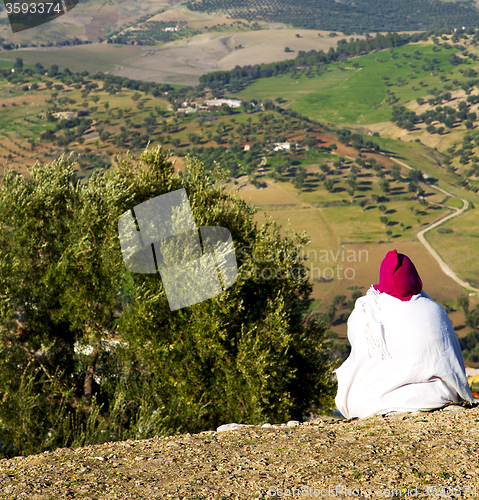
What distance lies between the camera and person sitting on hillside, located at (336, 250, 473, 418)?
15.5 ft

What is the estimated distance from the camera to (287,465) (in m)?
5.00

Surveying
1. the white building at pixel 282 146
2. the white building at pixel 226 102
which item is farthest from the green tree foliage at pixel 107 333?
the white building at pixel 226 102

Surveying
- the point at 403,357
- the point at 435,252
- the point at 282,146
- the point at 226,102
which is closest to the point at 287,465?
the point at 403,357

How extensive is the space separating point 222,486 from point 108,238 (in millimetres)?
8328

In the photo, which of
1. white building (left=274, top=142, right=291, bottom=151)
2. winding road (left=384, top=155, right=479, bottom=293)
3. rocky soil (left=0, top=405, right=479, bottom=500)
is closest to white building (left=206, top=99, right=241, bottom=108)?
white building (left=274, top=142, right=291, bottom=151)

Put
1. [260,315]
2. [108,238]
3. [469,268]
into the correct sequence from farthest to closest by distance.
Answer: [469,268], [260,315], [108,238]

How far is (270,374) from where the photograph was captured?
1205 centimetres

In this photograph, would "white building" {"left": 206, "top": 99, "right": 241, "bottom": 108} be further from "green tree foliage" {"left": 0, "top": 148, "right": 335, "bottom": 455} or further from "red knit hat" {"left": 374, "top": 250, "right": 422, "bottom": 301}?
"red knit hat" {"left": 374, "top": 250, "right": 422, "bottom": 301}

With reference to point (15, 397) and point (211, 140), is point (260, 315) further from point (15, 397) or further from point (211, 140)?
point (211, 140)

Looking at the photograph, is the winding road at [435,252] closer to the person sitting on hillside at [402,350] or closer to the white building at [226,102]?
the person sitting on hillside at [402,350]

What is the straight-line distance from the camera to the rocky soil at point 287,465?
175 inches

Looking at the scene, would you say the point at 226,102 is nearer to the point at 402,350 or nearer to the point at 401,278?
the point at 401,278

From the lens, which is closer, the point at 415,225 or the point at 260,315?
the point at 260,315

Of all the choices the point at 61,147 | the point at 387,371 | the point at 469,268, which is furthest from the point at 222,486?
the point at 61,147
